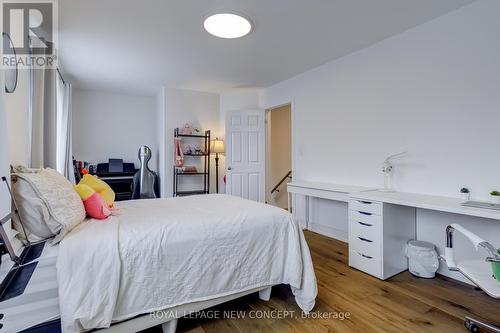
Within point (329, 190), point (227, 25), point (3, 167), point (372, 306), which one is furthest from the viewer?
point (329, 190)

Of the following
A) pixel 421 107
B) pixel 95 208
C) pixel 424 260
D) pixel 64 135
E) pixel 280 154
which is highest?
pixel 421 107

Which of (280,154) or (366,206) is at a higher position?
(280,154)

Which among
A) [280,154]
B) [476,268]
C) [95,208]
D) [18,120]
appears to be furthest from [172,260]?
[280,154]

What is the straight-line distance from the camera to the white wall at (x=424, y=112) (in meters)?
2.13

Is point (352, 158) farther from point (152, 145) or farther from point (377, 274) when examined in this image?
point (152, 145)

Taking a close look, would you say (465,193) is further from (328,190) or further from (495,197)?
(328,190)

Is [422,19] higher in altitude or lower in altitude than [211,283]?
higher

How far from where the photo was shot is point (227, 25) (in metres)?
2.44

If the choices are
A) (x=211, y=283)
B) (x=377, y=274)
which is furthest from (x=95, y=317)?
(x=377, y=274)

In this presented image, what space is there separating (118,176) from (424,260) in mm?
4848

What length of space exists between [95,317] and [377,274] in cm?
227

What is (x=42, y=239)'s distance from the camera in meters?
1.37

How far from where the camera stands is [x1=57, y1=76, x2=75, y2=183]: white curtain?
11.4 feet

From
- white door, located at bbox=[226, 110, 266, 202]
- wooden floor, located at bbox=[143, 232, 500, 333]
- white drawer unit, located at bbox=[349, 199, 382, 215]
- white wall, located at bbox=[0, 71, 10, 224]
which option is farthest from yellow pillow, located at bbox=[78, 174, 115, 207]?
white door, located at bbox=[226, 110, 266, 202]
